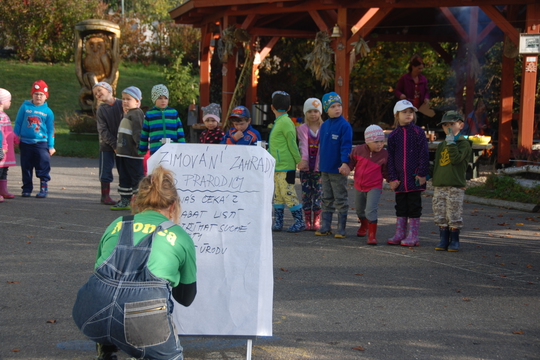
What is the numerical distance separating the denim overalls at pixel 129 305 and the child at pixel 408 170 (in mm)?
A: 4629

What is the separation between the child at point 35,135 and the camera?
33.7ft

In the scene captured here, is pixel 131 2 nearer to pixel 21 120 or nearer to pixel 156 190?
pixel 21 120

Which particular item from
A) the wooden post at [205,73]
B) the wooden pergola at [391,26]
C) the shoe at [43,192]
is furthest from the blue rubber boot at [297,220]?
the wooden post at [205,73]

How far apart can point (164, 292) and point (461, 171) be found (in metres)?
4.81

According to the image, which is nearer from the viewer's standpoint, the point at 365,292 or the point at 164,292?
the point at 164,292

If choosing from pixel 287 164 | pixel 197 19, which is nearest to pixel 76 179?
pixel 287 164

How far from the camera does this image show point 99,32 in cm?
2112

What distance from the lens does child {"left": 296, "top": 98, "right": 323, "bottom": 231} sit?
27.0ft

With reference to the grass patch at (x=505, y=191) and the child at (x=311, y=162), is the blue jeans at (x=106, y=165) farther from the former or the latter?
the grass patch at (x=505, y=191)

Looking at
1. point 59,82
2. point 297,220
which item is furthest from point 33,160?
point 59,82

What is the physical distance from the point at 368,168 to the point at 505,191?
449 centimetres

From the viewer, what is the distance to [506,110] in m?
14.5

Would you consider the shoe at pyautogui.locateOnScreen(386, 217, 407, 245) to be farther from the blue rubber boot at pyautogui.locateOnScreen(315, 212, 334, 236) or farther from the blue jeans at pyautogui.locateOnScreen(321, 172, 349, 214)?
the blue rubber boot at pyautogui.locateOnScreen(315, 212, 334, 236)

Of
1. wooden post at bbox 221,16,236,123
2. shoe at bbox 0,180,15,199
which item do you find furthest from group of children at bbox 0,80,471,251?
wooden post at bbox 221,16,236,123
